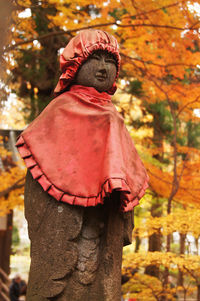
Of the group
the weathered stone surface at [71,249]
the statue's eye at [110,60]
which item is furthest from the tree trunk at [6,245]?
the statue's eye at [110,60]

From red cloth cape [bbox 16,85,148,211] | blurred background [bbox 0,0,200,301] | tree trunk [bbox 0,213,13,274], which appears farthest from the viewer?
tree trunk [bbox 0,213,13,274]

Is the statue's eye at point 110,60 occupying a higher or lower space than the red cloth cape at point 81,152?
higher

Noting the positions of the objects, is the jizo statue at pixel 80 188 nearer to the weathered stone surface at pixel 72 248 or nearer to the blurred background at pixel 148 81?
the weathered stone surface at pixel 72 248

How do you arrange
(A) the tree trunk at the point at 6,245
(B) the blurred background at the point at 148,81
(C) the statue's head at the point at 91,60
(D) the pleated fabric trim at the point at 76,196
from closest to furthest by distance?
(D) the pleated fabric trim at the point at 76,196
(C) the statue's head at the point at 91,60
(B) the blurred background at the point at 148,81
(A) the tree trunk at the point at 6,245

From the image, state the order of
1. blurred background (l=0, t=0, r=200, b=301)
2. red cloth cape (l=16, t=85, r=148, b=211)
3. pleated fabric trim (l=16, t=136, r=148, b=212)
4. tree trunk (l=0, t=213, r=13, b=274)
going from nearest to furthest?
pleated fabric trim (l=16, t=136, r=148, b=212) < red cloth cape (l=16, t=85, r=148, b=211) < blurred background (l=0, t=0, r=200, b=301) < tree trunk (l=0, t=213, r=13, b=274)

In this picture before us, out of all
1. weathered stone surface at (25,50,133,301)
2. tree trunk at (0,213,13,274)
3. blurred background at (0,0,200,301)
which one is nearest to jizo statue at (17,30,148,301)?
weathered stone surface at (25,50,133,301)

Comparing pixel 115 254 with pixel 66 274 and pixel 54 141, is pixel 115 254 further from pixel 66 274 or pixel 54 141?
pixel 54 141

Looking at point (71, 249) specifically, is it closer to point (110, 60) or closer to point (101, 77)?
point (101, 77)

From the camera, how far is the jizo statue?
7.84 ft

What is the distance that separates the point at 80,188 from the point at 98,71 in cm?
94

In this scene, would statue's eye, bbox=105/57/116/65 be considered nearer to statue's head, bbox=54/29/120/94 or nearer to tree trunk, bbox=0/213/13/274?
statue's head, bbox=54/29/120/94

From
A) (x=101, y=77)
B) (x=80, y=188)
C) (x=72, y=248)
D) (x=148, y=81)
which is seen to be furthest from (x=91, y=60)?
(x=148, y=81)

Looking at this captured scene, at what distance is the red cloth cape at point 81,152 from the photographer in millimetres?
2383

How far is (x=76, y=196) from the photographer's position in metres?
2.39
